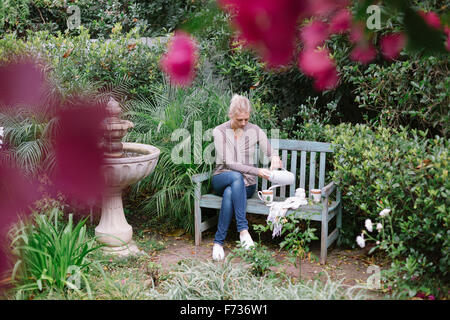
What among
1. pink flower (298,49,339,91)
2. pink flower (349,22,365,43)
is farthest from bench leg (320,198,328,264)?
pink flower (349,22,365,43)

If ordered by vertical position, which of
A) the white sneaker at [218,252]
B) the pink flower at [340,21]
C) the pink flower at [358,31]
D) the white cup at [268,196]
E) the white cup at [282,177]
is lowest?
the white sneaker at [218,252]

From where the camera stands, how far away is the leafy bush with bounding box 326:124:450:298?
2.71m

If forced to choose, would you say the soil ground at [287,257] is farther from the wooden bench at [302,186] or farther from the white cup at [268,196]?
the white cup at [268,196]

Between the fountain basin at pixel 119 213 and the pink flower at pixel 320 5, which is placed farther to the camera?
the fountain basin at pixel 119 213

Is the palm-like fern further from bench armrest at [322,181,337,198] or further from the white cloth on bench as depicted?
bench armrest at [322,181,337,198]

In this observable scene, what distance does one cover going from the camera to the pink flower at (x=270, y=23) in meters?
0.30

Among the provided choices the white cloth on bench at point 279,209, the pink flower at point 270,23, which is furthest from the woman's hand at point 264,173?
the pink flower at point 270,23

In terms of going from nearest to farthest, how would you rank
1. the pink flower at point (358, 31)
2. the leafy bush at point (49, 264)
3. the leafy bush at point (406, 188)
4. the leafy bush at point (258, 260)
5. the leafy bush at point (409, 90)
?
1. the pink flower at point (358, 31)
2. the leafy bush at point (49, 264)
3. the leafy bush at point (406, 188)
4. the leafy bush at point (258, 260)
5. the leafy bush at point (409, 90)

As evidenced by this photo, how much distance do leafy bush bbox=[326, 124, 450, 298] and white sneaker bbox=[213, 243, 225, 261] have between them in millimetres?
1045

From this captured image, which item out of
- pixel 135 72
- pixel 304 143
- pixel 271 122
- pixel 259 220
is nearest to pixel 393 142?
pixel 304 143

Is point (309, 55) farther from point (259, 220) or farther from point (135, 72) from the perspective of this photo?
point (135, 72)

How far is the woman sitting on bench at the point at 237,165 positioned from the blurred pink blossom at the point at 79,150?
3.29 meters

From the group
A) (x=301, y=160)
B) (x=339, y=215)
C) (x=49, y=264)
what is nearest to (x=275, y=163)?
(x=301, y=160)

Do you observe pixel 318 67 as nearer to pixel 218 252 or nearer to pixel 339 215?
pixel 218 252
